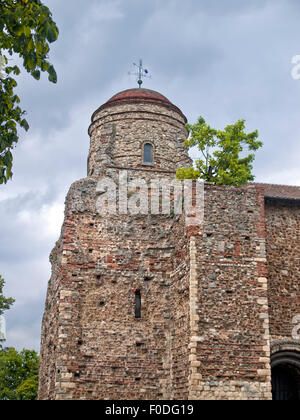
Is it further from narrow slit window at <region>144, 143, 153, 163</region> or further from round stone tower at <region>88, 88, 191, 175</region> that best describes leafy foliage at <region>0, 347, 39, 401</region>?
narrow slit window at <region>144, 143, 153, 163</region>

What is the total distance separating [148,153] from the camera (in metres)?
20.3

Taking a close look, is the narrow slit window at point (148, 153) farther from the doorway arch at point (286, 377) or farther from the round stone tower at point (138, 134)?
the doorway arch at point (286, 377)

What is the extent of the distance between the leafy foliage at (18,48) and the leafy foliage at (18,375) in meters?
26.0

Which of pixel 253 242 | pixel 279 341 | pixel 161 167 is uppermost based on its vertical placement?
pixel 161 167

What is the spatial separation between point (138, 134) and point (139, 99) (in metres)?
1.63

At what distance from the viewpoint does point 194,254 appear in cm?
1503

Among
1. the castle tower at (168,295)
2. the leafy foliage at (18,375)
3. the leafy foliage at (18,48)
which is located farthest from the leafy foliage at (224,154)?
the leafy foliage at (18,375)

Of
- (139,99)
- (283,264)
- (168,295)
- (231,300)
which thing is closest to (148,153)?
(139,99)

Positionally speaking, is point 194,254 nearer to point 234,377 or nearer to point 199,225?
point 199,225

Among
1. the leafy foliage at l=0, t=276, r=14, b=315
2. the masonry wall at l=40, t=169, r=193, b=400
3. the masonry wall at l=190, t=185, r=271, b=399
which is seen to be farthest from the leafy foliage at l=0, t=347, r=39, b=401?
the masonry wall at l=190, t=185, r=271, b=399

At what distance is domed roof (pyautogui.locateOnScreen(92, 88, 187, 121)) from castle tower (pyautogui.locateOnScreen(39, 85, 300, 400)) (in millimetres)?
3365

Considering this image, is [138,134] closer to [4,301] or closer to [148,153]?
[148,153]
